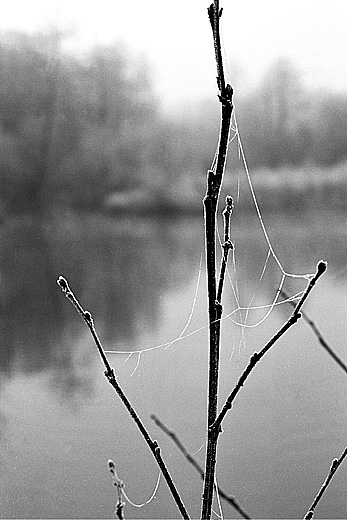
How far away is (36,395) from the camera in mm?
1137

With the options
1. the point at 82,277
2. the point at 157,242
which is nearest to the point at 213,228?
the point at 82,277

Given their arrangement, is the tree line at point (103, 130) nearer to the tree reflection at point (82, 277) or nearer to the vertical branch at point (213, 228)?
the tree reflection at point (82, 277)

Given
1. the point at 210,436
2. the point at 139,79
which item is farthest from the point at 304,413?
the point at 139,79

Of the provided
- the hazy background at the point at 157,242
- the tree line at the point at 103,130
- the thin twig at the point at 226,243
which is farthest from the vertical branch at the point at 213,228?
the tree line at the point at 103,130

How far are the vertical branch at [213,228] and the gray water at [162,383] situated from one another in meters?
0.57

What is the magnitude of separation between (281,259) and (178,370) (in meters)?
0.59

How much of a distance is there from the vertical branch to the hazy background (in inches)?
27.7

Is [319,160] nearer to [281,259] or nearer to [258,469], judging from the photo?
[281,259]

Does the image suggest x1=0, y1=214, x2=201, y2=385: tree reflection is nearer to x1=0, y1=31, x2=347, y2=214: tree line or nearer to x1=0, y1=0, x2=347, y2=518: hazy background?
x1=0, y1=0, x2=347, y2=518: hazy background

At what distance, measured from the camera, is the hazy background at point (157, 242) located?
0.91 metres

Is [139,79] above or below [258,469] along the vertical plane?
above

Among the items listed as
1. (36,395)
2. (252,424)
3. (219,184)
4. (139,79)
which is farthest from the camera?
(139,79)

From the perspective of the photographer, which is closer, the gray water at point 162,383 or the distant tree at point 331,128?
the gray water at point 162,383

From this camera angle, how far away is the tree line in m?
2.11
